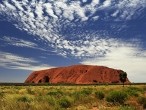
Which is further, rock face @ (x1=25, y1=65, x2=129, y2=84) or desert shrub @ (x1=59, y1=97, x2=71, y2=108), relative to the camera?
rock face @ (x1=25, y1=65, x2=129, y2=84)

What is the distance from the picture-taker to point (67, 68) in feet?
561

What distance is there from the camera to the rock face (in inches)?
5925

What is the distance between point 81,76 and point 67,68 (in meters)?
19.5

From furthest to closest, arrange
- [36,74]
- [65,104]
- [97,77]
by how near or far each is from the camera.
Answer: [36,74] < [97,77] < [65,104]

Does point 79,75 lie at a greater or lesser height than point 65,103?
greater

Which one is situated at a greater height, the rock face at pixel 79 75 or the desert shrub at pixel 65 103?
the rock face at pixel 79 75

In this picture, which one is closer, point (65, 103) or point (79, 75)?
point (65, 103)

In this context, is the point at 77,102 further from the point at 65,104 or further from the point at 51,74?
the point at 51,74

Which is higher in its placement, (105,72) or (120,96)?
(105,72)

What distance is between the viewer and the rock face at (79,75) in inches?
5925

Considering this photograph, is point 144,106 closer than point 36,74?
Yes

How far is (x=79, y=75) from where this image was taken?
158 metres

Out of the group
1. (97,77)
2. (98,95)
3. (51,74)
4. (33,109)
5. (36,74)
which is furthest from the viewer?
(36,74)

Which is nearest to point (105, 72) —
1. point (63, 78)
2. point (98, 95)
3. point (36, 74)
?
point (63, 78)
